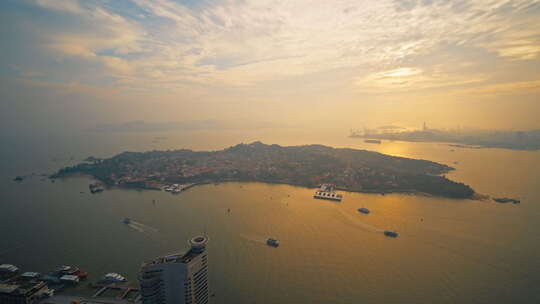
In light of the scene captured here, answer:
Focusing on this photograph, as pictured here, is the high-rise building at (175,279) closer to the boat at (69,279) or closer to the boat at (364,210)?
the boat at (69,279)

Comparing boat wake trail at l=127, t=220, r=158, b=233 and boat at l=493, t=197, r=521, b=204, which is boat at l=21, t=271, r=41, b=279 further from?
boat at l=493, t=197, r=521, b=204

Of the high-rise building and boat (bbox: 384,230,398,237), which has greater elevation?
the high-rise building

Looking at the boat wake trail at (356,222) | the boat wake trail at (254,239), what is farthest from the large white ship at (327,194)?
the boat wake trail at (254,239)

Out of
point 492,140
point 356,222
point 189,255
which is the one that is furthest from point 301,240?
point 492,140

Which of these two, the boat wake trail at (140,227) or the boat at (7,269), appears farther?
the boat wake trail at (140,227)

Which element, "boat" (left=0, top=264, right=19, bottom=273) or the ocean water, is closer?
the ocean water

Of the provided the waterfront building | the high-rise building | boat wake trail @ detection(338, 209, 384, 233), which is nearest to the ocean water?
boat wake trail @ detection(338, 209, 384, 233)

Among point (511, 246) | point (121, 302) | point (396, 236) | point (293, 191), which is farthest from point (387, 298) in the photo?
point (293, 191)
